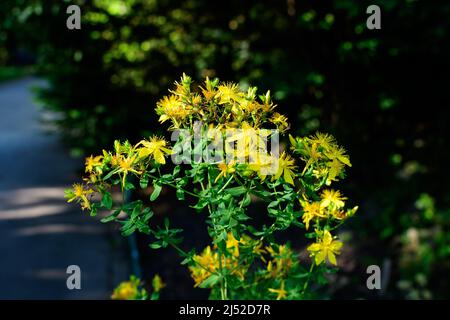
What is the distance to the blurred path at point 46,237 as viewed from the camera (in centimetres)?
404

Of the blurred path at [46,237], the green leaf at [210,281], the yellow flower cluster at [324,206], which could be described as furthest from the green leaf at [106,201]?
the blurred path at [46,237]

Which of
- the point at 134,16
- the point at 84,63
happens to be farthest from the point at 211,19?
the point at 84,63

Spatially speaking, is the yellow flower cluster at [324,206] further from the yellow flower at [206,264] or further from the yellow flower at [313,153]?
the yellow flower at [206,264]

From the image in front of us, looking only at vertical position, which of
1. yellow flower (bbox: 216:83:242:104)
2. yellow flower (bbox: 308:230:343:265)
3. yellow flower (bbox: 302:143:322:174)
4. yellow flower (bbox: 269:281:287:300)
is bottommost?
yellow flower (bbox: 269:281:287:300)

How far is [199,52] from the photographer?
523 cm

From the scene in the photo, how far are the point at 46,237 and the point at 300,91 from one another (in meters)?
2.65

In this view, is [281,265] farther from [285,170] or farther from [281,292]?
[285,170]

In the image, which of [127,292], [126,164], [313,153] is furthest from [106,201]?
[127,292]

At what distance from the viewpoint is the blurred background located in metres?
4.05

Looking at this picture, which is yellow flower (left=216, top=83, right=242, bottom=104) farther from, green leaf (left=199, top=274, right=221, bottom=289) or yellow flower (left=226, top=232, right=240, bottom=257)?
green leaf (left=199, top=274, right=221, bottom=289)

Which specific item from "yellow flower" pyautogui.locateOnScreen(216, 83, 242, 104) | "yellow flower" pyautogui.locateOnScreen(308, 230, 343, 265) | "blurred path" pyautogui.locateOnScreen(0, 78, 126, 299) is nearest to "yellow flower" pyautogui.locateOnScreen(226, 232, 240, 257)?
"yellow flower" pyautogui.locateOnScreen(308, 230, 343, 265)

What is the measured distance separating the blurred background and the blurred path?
23 millimetres

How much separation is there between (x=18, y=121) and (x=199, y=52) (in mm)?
6773

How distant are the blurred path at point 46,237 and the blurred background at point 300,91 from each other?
0.02 meters
